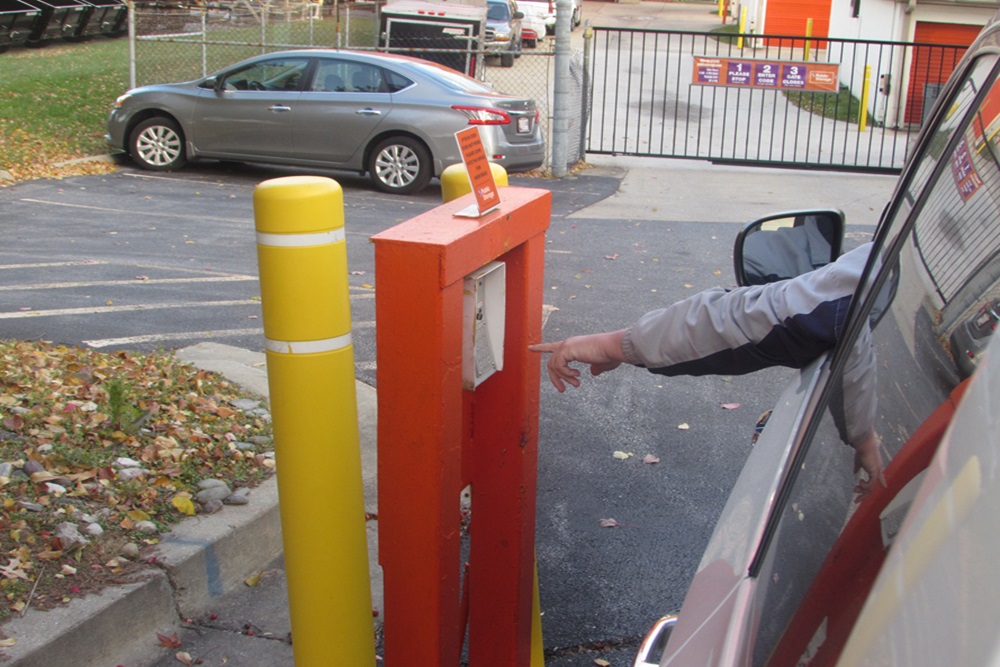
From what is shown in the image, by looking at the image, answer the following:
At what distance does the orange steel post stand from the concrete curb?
1042 millimetres

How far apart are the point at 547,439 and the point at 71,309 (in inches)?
139

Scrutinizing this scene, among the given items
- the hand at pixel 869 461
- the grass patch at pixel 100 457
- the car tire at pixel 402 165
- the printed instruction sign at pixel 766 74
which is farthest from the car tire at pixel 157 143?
the hand at pixel 869 461

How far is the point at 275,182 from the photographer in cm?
226

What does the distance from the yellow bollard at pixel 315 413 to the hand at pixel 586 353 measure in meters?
0.56

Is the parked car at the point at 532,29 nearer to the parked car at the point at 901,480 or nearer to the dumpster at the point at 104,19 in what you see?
the dumpster at the point at 104,19

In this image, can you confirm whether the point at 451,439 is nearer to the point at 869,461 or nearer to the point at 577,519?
the point at 869,461

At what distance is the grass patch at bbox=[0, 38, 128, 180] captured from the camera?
523 inches

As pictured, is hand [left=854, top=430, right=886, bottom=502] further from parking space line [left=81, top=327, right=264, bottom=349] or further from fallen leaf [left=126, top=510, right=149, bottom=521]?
parking space line [left=81, top=327, right=264, bottom=349]

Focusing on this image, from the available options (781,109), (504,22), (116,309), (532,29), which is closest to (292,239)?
(116,309)

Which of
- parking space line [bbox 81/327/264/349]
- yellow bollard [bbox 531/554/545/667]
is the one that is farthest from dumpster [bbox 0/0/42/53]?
yellow bollard [bbox 531/554/545/667]

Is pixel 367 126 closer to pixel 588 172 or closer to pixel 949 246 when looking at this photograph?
pixel 588 172

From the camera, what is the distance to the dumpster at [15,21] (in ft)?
68.1

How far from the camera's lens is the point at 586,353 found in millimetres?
2562

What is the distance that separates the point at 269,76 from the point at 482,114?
2.82 meters
